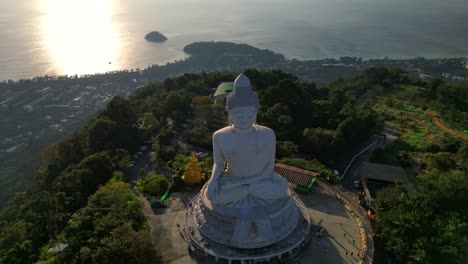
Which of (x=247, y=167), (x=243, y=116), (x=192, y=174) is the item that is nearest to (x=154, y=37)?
(x=192, y=174)

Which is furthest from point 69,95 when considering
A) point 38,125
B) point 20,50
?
point 20,50

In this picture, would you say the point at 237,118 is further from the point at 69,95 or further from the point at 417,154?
the point at 69,95

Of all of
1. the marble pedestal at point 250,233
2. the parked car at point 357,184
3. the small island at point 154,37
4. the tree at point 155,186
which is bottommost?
the small island at point 154,37

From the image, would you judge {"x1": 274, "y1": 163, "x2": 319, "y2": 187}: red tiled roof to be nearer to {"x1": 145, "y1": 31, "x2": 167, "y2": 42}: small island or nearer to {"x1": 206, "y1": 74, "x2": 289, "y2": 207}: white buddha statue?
{"x1": 206, "y1": 74, "x2": 289, "y2": 207}: white buddha statue

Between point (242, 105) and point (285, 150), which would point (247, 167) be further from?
point (285, 150)

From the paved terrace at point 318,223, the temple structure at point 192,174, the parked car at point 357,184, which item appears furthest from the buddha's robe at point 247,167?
the parked car at point 357,184

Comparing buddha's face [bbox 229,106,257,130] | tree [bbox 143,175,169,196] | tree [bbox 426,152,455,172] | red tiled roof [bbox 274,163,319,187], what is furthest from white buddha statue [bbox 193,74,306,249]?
tree [bbox 426,152,455,172]

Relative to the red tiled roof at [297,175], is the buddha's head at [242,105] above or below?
above

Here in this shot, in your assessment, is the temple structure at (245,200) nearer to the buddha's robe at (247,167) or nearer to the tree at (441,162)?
the buddha's robe at (247,167)
